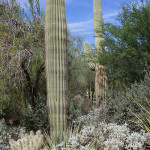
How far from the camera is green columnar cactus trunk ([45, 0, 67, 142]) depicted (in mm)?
4648

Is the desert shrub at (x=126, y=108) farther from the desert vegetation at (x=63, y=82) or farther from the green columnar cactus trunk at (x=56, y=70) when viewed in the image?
the green columnar cactus trunk at (x=56, y=70)

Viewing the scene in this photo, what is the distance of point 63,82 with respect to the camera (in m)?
4.72

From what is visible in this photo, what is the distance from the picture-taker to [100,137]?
362cm

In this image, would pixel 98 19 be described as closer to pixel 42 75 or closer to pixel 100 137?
pixel 42 75

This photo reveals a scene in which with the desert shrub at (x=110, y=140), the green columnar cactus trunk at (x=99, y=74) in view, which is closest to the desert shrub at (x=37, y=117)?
the green columnar cactus trunk at (x=99, y=74)

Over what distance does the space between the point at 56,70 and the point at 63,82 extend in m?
0.31

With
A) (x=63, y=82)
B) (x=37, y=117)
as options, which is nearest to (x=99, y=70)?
(x=37, y=117)

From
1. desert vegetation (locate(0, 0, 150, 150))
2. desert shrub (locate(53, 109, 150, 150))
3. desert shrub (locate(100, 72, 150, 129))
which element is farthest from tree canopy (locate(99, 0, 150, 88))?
desert shrub (locate(53, 109, 150, 150))

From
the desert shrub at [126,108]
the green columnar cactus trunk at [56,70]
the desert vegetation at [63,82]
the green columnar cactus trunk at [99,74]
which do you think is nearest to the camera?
the desert vegetation at [63,82]

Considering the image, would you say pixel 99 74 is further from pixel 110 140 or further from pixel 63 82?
pixel 110 140

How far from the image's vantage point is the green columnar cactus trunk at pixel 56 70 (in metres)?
4.65

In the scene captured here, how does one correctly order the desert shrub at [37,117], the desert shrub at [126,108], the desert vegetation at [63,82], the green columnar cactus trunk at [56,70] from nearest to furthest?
the desert vegetation at [63,82] → the desert shrub at [126,108] → the green columnar cactus trunk at [56,70] → the desert shrub at [37,117]

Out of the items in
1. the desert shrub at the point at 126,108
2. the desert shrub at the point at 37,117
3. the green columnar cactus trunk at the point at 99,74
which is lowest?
the desert shrub at the point at 37,117

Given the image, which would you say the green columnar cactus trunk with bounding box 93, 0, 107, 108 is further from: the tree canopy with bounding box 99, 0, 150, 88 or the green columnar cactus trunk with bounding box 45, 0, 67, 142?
the green columnar cactus trunk with bounding box 45, 0, 67, 142
